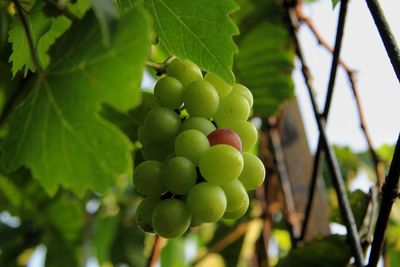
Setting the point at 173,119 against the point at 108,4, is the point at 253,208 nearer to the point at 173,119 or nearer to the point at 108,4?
the point at 173,119

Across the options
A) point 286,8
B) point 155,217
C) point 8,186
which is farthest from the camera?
point 8,186

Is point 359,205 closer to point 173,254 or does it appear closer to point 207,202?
point 207,202

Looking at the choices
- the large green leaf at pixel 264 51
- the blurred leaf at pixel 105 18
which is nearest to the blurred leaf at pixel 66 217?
the large green leaf at pixel 264 51

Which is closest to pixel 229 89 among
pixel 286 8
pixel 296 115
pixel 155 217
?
pixel 155 217

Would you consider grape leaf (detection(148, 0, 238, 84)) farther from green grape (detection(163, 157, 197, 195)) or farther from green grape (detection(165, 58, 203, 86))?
green grape (detection(163, 157, 197, 195))

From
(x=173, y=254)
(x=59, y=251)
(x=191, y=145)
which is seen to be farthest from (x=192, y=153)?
(x=173, y=254)

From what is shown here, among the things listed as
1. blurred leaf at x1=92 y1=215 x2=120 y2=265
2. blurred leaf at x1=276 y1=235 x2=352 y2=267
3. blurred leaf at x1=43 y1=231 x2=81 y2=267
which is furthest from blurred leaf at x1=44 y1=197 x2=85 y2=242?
blurred leaf at x1=276 y1=235 x2=352 y2=267

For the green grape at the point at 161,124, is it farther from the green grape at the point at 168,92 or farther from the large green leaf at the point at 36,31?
the large green leaf at the point at 36,31
